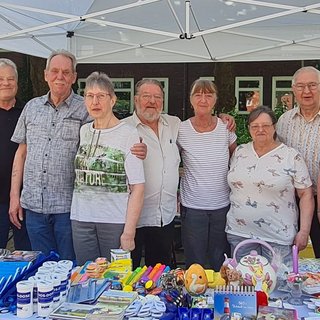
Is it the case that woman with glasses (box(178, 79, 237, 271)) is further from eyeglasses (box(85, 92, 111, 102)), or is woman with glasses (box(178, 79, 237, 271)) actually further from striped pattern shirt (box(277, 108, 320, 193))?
eyeglasses (box(85, 92, 111, 102))

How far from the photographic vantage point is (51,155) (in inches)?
95.6

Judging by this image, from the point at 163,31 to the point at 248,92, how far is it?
7.16m

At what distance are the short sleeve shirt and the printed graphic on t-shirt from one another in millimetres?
236

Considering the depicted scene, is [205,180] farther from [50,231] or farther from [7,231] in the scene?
[7,231]

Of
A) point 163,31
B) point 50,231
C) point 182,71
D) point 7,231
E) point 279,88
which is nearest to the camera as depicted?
point 50,231

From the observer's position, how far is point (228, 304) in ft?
4.94

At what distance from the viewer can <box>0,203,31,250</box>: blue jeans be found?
9.30ft

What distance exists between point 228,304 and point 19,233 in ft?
5.94

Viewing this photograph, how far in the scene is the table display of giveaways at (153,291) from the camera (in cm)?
152

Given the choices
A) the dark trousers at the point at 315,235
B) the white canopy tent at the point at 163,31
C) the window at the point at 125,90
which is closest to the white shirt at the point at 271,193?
the dark trousers at the point at 315,235

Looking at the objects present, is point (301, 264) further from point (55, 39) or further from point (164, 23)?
point (55, 39)

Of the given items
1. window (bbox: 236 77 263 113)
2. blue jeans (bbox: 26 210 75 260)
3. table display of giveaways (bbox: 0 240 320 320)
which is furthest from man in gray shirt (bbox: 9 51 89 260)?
window (bbox: 236 77 263 113)

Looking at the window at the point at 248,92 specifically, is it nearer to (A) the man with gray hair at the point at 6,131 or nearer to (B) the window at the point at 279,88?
(B) the window at the point at 279,88

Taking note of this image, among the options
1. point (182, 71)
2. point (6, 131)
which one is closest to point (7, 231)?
point (6, 131)
